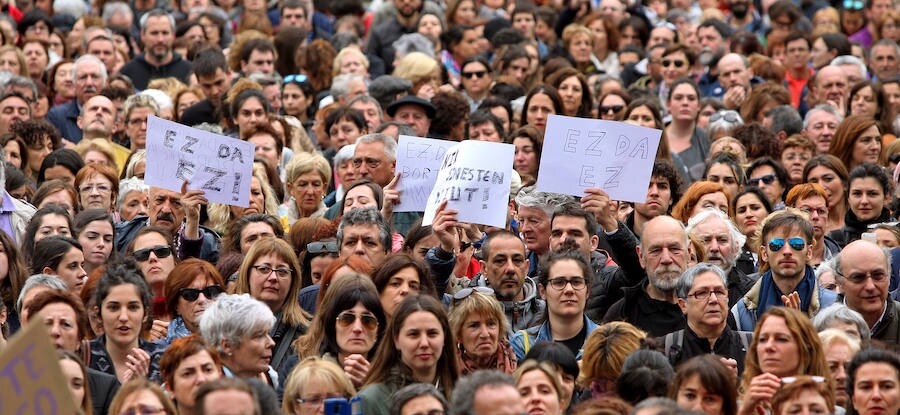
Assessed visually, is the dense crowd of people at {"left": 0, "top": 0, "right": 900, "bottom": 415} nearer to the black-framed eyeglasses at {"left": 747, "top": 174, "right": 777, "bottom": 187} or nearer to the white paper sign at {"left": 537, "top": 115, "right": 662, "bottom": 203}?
the black-framed eyeglasses at {"left": 747, "top": 174, "right": 777, "bottom": 187}

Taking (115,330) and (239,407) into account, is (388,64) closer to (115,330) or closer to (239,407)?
(115,330)

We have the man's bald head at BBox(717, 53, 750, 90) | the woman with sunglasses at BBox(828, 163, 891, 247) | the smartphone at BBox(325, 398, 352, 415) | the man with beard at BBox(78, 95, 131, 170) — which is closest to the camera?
the smartphone at BBox(325, 398, 352, 415)

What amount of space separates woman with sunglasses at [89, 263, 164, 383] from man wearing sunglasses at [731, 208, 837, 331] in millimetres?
3444

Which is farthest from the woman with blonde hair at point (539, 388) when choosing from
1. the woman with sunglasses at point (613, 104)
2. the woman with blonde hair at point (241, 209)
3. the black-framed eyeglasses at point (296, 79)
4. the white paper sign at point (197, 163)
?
the black-framed eyeglasses at point (296, 79)

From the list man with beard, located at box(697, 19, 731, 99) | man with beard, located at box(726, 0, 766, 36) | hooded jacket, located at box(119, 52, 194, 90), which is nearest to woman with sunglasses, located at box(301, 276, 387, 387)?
man with beard, located at box(697, 19, 731, 99)

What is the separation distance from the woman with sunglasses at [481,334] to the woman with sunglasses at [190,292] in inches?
57.2

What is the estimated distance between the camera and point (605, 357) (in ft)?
33.3

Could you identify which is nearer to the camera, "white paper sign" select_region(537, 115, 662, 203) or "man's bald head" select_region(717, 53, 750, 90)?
"white paper sign" select_region(537, 115, 662, 203)

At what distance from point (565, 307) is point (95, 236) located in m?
3.25

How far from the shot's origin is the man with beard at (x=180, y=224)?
1262 centimetres

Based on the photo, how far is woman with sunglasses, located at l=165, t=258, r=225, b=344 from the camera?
36.4 ft

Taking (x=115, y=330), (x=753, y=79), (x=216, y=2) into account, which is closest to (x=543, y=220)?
(x=115, y=330)

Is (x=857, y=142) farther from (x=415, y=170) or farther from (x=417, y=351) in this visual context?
(x=417, y=351)

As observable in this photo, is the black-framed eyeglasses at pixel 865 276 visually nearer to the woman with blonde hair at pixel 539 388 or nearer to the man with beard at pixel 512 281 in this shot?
the man with beard at pixel 512 281
